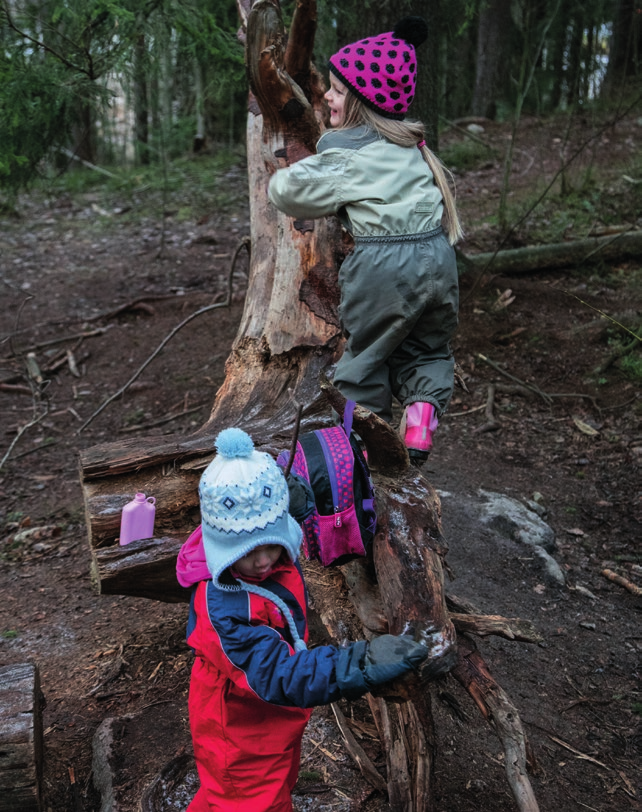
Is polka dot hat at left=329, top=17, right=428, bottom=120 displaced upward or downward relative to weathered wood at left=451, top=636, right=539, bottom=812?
upward

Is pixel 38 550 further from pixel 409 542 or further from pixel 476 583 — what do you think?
pixel 409 542

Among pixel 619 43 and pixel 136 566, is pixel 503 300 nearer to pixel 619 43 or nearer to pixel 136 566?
pixel 136 566

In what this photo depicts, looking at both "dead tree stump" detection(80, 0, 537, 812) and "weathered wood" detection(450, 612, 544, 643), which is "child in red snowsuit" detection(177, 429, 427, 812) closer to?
"dead tree stump" detection(80, 0, 537, 812)

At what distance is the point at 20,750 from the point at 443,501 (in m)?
3.09

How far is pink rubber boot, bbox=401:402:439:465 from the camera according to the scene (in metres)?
3.31

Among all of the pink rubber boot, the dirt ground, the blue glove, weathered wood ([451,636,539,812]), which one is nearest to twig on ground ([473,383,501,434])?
the dirt ground

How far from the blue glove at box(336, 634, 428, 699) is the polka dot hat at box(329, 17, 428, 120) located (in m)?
2.39

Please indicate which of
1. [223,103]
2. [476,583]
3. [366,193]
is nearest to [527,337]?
[476,583]

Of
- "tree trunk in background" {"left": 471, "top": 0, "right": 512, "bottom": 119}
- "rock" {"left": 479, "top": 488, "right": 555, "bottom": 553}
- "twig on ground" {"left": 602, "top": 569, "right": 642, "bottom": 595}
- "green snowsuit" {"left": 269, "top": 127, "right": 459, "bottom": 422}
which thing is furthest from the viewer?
"tree trunk in background" {"left": 471, "top": 0, "right": 512, "bottom": 119}

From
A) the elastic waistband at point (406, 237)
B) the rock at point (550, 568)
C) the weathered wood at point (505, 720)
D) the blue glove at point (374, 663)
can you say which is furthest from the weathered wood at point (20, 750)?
the rock at point (550, 568)

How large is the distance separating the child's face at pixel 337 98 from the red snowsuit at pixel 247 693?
6.98 ft

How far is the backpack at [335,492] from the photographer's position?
2.58 metres

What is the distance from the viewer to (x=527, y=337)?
7.00 m

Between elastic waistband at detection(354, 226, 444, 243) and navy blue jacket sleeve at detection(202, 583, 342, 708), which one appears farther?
elastic waistband at detection(354, 226, 444, 243)
